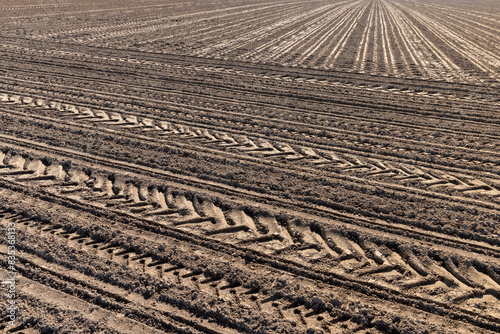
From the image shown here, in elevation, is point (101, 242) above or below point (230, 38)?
below

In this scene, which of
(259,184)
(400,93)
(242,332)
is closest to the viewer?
(242,332)

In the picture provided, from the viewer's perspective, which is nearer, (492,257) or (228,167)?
(492,257)

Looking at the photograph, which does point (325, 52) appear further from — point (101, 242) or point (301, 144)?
point (101, 242)

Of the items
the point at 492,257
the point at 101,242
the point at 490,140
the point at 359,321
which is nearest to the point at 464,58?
the point at 490,140

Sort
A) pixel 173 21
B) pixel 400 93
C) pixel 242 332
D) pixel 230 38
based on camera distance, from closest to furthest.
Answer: pixel 242 332, pixel 400 93, pixel 230 38, pixel 173 21

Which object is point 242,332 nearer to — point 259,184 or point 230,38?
point 259,184

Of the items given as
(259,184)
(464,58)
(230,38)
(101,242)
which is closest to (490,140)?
(259,184)

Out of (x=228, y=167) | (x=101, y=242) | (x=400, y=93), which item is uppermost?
(x=400, y=93)
